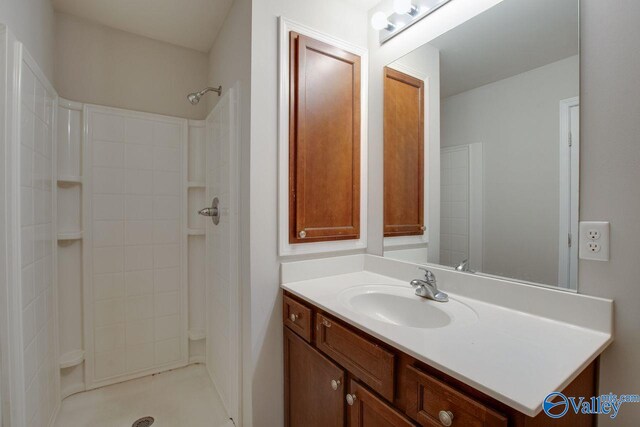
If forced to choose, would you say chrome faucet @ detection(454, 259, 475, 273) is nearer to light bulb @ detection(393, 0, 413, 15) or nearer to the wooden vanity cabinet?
the wooden vanity cabinet

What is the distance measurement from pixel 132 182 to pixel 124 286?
70 cm

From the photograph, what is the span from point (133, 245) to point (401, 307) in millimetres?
1787

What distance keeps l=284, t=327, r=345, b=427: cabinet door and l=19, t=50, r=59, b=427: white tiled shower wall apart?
109 centimetres

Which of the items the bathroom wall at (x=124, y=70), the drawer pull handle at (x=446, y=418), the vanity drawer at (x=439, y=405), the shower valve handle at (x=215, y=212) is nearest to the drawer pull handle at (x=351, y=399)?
the vanity drawer at (x=439, y=405)

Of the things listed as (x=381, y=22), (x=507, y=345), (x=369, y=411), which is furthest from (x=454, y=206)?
(x=381, y=22)

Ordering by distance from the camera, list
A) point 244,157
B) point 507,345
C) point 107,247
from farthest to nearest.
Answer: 1. point 107,247
2. point 244,157
3. point 507,345

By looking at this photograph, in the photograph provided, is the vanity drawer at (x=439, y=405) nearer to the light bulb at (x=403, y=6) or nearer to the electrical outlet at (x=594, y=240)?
the electrical outlet at (x=594, y=240)

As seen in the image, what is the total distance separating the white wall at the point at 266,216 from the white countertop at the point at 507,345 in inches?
11.4

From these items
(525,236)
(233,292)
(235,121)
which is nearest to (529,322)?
(525,236)

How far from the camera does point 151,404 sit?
172cm

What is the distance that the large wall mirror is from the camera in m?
0.94

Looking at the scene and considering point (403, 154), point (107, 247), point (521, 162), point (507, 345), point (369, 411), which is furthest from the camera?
point (107, 247)

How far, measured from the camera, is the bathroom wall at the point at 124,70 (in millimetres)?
1763

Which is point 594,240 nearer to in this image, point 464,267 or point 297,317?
point 464,267
